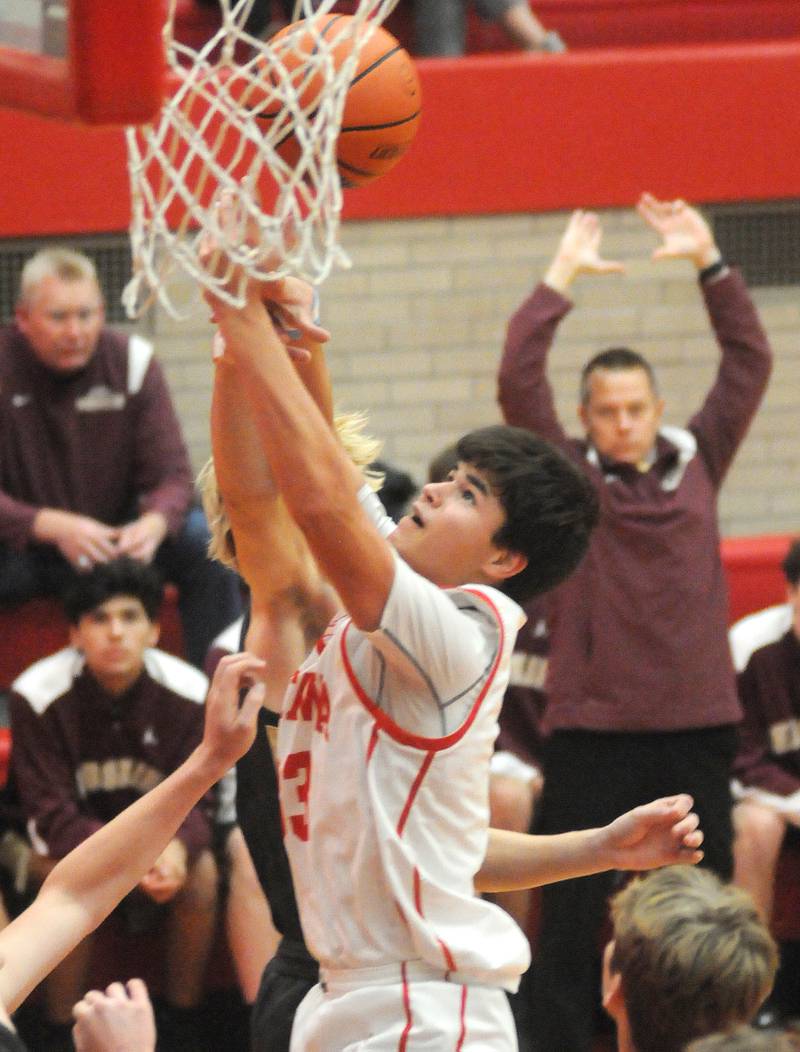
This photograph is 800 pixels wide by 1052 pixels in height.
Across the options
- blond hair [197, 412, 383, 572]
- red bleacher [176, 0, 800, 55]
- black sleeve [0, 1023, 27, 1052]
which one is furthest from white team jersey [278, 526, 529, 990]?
red bleacher [176, 0, 800, 55]

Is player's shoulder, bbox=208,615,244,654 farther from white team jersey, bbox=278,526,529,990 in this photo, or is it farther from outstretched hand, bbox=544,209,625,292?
white team jersey, bbox=278,526,529,990

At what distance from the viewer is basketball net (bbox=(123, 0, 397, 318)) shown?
248cm

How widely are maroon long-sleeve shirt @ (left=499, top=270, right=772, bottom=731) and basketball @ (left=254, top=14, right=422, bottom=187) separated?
7.07ft

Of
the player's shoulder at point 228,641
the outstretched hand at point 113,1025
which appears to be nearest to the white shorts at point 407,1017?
the outstretched hand at point 113,1025

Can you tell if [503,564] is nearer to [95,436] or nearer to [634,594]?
[634,594]

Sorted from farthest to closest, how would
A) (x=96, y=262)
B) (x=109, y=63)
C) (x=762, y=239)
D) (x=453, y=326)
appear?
(x=762, y=239) < (x=453, y=326) < (x=96, y=262) < (x=109, y=63)

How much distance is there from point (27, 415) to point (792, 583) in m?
2.48

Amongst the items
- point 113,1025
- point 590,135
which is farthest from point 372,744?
point 590,135

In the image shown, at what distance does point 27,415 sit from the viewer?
18.9 ft

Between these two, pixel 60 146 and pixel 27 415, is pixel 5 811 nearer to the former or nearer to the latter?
pixel 27 415

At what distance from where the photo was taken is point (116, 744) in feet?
17.2

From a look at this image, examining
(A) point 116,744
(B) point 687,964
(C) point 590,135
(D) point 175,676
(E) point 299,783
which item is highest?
(C) point 590,135

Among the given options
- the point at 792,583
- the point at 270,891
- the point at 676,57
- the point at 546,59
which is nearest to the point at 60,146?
the point at 546,59

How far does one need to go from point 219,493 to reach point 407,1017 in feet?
3.32
